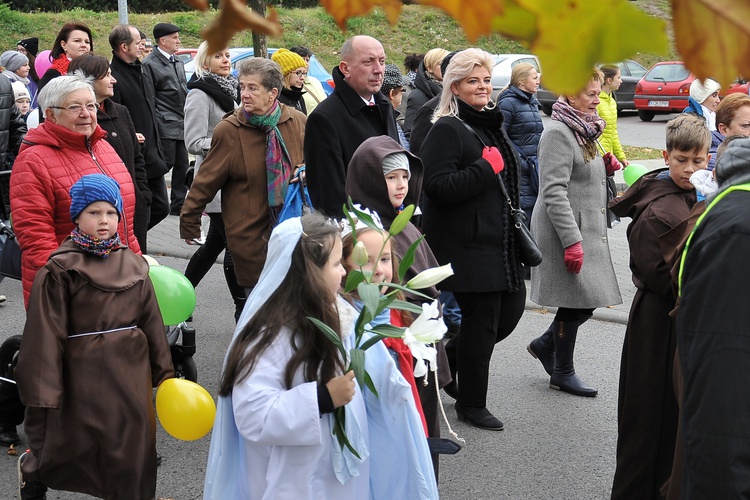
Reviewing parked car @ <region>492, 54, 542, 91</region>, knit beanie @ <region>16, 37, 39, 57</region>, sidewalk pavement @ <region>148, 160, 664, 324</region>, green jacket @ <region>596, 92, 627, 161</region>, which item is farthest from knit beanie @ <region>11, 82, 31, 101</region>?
parked car @ <region>492, 54, 542, 91</region>

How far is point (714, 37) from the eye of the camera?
2.49 ft

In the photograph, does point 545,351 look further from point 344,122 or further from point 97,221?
point 97,221

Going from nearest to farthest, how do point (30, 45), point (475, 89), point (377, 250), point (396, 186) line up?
point (377, 250) → point (396, 186) → point (475, 89) → point (30, 45)

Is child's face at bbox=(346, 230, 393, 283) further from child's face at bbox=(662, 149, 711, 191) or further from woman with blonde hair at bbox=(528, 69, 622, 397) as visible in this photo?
woman with blonde hair at bbox=(528, 69, 622, 397)

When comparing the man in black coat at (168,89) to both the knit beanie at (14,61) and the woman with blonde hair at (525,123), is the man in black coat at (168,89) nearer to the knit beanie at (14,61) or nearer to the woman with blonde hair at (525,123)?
the knit beanie at (14,61)

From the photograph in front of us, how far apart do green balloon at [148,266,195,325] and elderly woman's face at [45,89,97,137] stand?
0.73 metres

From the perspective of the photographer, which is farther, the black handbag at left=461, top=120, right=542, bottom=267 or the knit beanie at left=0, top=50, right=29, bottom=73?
the knit beanie at left=0, top=50, right=29, bottom=73

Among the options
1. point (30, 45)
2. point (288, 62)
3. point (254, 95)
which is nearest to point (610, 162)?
point (254, 95)

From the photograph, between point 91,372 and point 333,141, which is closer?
point 91,372

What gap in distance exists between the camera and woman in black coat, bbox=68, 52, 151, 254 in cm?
523

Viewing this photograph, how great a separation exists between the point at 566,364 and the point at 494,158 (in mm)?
1507

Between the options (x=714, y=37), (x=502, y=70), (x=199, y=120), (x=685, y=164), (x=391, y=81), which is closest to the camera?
(x=714, y=37)

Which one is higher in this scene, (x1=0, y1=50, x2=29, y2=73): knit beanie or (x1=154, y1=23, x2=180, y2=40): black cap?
(x1=154, y1=23, x2=180, y2=40): black cap

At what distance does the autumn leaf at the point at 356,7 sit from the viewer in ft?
3.07
